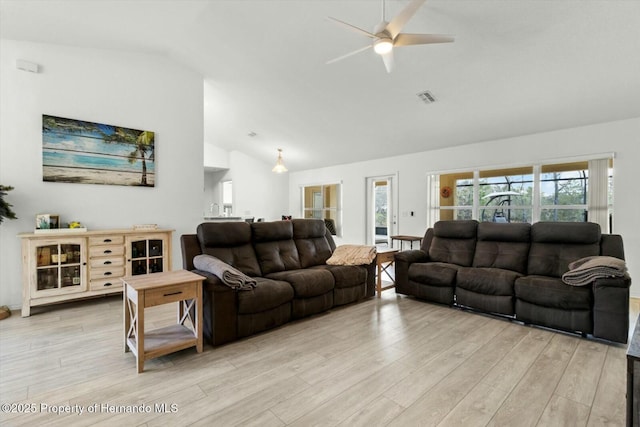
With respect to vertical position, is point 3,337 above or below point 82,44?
below

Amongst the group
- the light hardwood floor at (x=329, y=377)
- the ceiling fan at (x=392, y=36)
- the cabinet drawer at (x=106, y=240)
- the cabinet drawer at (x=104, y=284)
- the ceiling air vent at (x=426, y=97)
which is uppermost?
the ceiling air vent at (x=426, y=97)

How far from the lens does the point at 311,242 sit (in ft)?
13.6

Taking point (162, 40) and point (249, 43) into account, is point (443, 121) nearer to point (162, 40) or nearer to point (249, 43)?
point (249, 43)

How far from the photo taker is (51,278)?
3445mm

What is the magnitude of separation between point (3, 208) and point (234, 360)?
3124mm

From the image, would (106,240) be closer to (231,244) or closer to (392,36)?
(231,244)

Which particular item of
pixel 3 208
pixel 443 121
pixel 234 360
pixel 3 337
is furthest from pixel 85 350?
pixel 443 121

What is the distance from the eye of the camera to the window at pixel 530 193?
445cm

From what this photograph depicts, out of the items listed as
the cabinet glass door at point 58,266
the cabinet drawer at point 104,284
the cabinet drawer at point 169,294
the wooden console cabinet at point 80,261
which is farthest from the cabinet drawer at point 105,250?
the cabinet drawer at point 169,294

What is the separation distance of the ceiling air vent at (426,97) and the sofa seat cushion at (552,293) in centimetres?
273

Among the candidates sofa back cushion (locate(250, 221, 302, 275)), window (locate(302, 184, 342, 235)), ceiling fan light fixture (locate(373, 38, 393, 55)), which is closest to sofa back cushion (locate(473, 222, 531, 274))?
sofa back cushion (locate(250, 221, 302, 275))

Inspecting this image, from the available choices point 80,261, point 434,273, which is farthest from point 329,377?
point 80,261

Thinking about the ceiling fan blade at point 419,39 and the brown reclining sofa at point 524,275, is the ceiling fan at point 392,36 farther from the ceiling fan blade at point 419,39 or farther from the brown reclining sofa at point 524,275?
the brown reclining sofa at point 524,275

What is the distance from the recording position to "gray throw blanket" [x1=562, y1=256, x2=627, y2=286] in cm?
269
